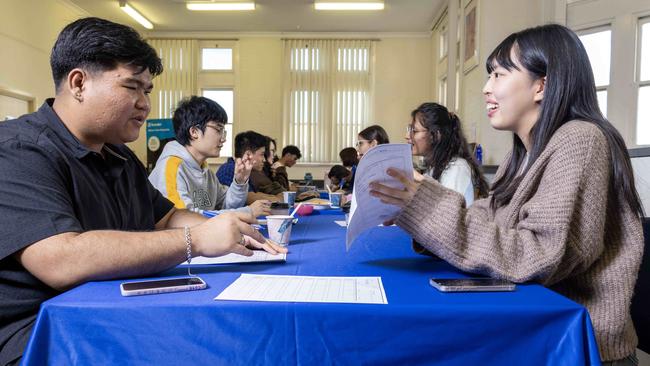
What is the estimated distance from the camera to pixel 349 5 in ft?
21.1

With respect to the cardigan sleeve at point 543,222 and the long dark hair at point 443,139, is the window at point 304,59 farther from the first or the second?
the cardigan sleeve at point 543,222

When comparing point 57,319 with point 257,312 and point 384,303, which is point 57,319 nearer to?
point 257,312

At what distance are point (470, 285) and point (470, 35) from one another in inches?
205

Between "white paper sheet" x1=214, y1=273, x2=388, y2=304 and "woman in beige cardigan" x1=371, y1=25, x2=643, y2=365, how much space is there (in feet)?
0.63

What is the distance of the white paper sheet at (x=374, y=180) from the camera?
0.90 meters

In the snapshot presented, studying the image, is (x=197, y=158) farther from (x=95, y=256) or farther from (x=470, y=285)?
(x=470, y=285)

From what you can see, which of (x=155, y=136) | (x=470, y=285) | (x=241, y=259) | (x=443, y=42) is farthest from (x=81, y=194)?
(x=443, y=42)

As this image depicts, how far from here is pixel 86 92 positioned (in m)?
1.14

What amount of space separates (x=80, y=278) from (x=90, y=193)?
1.02 ft

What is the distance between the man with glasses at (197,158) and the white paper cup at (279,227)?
1.17 metres

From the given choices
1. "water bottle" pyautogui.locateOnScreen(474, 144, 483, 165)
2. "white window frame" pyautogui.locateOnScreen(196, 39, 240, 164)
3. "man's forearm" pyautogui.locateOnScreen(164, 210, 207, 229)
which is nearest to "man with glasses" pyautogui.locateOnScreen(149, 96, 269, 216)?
"man's forearm" pyautogui.locateOnScreen(164, 210, 207, 229)

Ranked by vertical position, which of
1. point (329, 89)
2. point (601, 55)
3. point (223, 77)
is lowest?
point (601, 55)

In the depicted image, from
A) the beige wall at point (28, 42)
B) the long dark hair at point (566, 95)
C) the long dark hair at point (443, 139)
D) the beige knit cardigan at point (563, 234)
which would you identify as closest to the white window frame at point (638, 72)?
the long dark hair at point (443, 139)

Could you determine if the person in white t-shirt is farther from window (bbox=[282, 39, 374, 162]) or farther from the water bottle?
window (bbox=[282, 39, 374, 162])
